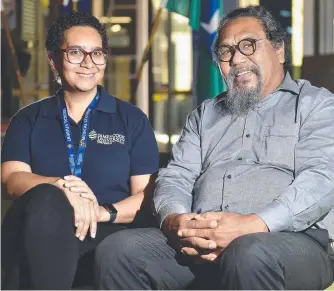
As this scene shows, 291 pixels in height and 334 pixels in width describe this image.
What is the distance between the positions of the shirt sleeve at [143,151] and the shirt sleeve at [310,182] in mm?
608

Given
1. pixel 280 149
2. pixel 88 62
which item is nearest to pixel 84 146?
pixel 88 62

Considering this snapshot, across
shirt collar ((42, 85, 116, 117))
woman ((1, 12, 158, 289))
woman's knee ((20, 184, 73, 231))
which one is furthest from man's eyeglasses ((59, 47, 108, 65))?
woman's knee ((20, 184, 73, 231))

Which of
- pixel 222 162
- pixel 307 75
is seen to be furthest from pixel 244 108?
pixel 307 75

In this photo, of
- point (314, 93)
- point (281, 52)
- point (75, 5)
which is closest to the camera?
point (314, 93)

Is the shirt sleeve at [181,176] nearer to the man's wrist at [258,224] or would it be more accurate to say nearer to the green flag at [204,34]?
the man's wrist at [258,224]

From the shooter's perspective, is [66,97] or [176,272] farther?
[66,97]

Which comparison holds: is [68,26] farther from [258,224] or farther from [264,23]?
[258,224]

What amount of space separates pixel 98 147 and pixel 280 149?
2.38ft

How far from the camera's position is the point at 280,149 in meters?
3.06

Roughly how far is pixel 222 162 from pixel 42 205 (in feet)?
2.50

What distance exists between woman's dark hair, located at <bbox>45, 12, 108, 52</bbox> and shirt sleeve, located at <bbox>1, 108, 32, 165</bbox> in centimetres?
33

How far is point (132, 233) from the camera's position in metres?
2.99

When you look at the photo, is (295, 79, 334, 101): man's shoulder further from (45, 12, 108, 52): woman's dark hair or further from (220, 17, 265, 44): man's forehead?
(45, 12, 108, 52): woman's dark hair

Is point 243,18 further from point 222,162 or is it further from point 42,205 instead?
point 42,205
